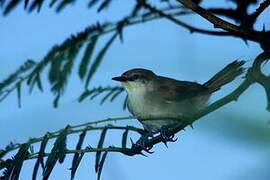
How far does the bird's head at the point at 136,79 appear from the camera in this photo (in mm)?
3444

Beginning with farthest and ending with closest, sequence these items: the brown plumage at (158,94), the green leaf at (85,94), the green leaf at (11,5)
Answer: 1. the green leaf at (11,5)
2. the brown plumage at (158,94)
3. the green leaf at (85,94)

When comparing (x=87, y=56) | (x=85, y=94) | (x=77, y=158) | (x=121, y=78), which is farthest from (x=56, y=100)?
(x=77, y=158)

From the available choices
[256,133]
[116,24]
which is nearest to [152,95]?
[116,24]

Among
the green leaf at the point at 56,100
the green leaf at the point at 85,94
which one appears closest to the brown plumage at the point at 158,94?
the green leaf at the point at 85,94

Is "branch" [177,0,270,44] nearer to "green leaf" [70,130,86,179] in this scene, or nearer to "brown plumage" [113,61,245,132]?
"green leaf" [70,130,86,179]

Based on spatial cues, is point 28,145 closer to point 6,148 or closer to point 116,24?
point 6,148

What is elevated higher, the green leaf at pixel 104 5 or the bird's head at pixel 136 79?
the bird's head at pixel 136 79

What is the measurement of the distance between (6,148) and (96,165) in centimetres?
45

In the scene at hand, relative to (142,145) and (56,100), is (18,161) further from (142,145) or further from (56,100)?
(56,100)

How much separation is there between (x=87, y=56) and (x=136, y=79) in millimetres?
736

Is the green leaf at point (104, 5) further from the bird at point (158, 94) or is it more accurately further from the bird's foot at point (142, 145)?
the bird's foot at point (142, 145)

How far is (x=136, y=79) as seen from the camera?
3.63m

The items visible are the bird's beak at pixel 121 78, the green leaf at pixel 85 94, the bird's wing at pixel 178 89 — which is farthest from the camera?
the bird's beak at pixel 121 78

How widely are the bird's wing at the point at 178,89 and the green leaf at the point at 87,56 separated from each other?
38 cm
